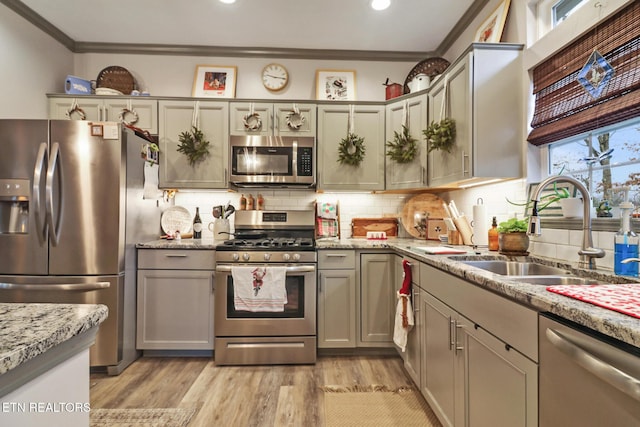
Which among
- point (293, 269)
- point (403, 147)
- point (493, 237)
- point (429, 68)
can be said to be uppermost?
point (429, 68)

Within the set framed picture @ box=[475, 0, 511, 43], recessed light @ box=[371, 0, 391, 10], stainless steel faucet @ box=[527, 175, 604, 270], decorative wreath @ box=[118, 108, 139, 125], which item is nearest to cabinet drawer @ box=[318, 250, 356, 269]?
stainless steel faucet @ box=[527, 175, 604, 270]

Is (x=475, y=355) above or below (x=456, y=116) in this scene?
below

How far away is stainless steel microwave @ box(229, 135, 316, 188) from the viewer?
9.31 feet

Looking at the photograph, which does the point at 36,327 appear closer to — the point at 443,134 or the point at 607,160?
the point at 607,160

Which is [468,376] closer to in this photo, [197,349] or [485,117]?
[485,117]

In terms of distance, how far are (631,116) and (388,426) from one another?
1932 millimetres

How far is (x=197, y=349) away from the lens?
8.34 feet

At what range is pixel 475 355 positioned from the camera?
1.29m

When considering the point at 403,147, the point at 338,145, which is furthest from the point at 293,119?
the point at 403,147

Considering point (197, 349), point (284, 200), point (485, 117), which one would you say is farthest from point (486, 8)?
point (197, 349)

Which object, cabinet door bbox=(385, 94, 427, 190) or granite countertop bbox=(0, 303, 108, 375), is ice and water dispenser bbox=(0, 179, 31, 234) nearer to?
granite countertop bbox=(0, 303, 108, 375)

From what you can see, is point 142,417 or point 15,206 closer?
point 142,417

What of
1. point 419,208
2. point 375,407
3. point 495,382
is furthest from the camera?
point 419,208

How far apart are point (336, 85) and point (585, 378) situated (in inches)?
120
